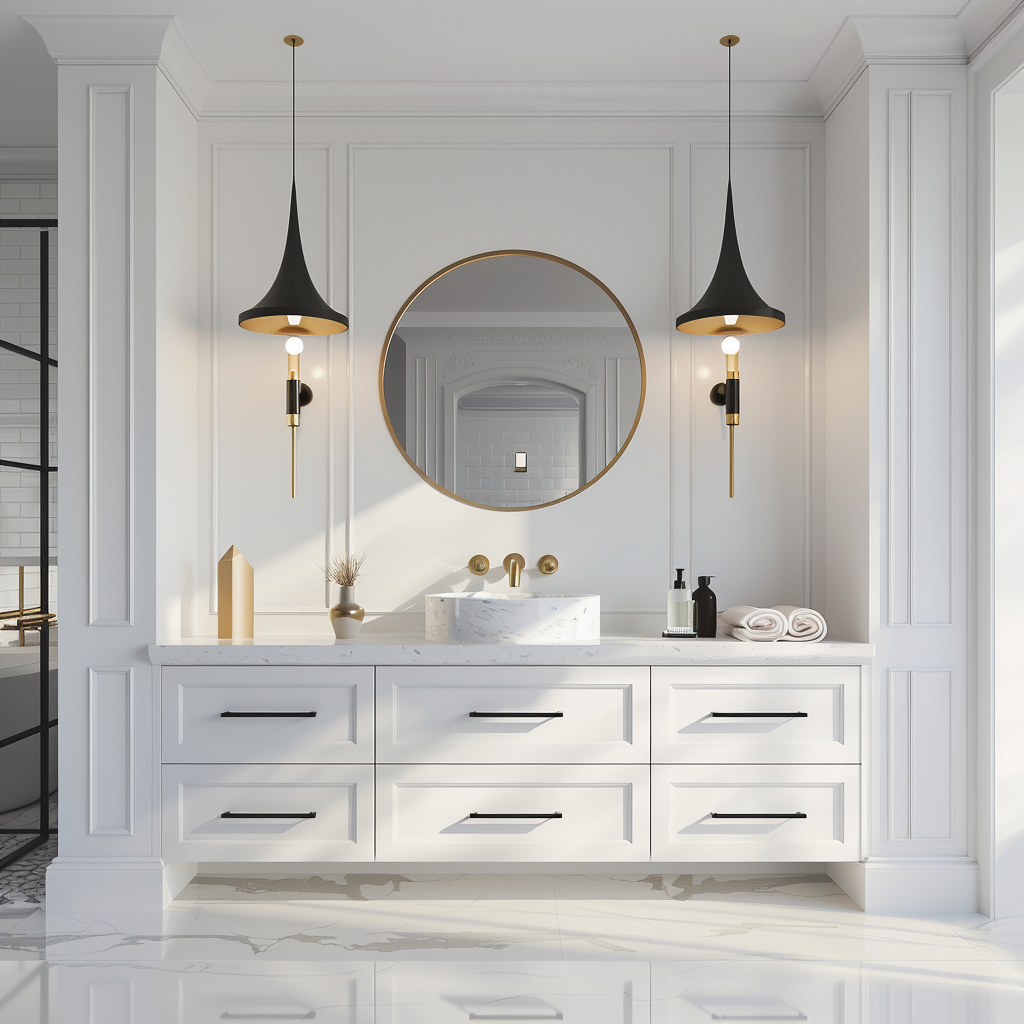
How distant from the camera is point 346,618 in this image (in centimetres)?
274

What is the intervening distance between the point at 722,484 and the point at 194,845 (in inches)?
81.4

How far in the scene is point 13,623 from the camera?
3.30 metres

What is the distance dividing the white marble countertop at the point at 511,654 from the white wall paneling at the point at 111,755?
0.54 ft

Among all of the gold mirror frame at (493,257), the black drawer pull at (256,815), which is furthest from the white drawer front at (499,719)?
the gold mirror frame at (493,257)

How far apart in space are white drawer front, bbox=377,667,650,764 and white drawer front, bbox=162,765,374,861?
0.18 metres

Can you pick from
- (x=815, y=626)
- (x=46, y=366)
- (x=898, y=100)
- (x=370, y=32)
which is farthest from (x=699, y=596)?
(x=46, y=366)

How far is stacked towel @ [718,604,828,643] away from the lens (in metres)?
2.62

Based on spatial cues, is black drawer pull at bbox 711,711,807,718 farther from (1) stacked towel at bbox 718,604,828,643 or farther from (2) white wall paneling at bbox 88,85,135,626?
(2) white wall paneling at bbox 88,85,135,626

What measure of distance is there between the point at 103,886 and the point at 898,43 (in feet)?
11.5

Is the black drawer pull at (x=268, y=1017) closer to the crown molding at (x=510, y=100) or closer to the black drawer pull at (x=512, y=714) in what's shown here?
the black drawer pull at (x=512, y=714)

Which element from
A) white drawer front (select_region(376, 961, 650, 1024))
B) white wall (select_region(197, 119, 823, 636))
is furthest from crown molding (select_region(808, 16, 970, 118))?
white drawer front (select_region(376, 961, 650, 1024))

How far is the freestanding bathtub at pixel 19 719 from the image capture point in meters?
3.22

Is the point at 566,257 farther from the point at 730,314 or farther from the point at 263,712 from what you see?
the point at 263,712

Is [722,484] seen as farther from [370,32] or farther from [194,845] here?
[194,845]
